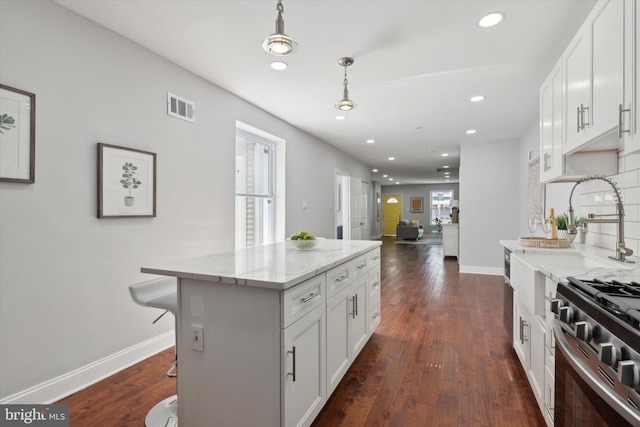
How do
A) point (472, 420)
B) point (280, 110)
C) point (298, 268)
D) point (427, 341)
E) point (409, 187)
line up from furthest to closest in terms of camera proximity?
point (409, 187)
point (280, 110)
point (427, 341)
point (472, 420)
point (298, 268)

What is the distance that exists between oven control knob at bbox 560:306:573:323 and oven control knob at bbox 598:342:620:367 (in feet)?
0.91

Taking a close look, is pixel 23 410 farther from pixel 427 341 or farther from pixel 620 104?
pixel 620 104

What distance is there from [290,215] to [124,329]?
2.78 metres

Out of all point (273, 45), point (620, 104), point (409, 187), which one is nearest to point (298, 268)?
point (273, 45)

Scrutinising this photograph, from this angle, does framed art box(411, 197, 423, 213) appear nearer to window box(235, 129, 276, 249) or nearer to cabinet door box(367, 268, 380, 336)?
window box(235, 129, 276, 249)

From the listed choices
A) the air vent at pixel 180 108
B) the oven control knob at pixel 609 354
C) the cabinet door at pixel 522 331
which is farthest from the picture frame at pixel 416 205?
the oven control knob at pixel 609 354

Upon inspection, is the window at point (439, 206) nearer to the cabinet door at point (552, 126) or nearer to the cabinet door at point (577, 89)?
the cabinet door at point (552, 126)

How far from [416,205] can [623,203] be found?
13929 mm

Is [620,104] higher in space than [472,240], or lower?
higher

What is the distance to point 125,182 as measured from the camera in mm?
2436

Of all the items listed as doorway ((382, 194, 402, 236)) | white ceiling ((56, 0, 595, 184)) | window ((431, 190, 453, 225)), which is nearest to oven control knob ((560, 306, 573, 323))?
white ceiling ((56, 0, 595, 184))

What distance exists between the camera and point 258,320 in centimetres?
139

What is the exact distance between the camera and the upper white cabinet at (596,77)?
135 cm

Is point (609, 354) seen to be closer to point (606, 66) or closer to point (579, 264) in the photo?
point (579, 264)
